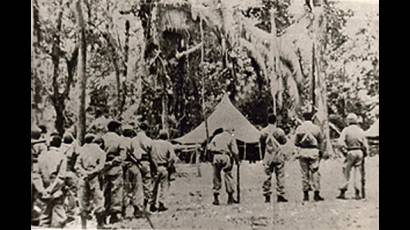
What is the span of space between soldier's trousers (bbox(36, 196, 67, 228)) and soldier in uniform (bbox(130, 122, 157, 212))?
0.28m

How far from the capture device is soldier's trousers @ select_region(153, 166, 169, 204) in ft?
6.85

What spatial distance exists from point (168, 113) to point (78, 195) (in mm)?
456

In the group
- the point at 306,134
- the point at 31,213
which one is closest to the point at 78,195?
the point at 31,213

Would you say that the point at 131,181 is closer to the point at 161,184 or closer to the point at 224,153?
the point at 161,184

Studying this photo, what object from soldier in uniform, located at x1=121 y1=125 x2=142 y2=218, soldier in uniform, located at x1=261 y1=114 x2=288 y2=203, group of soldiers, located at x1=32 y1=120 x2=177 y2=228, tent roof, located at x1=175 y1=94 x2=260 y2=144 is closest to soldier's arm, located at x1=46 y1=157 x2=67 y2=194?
group of soldiers, located at x1=32 y1=120 x2=177 y2=228

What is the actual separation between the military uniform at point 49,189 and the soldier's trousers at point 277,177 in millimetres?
761

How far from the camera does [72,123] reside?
2094 millimetres

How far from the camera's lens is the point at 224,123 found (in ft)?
6.93

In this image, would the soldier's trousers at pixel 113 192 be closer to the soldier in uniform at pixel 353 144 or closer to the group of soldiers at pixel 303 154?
the group of soldiers at pixel 303 154

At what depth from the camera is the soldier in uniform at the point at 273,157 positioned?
6.93ft
